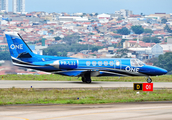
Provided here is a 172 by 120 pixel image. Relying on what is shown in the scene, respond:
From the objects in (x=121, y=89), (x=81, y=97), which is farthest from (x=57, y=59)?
(x=81, y=97)

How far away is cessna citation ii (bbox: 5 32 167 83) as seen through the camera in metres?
41.3

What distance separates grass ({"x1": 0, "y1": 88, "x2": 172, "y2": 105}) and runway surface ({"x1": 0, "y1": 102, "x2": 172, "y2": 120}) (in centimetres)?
190

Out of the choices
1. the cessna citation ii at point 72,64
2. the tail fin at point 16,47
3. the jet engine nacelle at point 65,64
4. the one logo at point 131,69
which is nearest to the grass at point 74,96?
the cessna citation ii at point 72,64

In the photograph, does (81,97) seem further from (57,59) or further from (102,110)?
(57,59)

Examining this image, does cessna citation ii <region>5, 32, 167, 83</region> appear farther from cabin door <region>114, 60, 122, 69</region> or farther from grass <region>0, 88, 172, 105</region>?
grass <region>0, 88, 172, 105</region>

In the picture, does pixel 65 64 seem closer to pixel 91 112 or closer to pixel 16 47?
pixel 16 47

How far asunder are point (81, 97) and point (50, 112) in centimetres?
673

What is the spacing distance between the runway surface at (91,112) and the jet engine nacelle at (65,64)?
53.8ft

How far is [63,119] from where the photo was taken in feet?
66.7

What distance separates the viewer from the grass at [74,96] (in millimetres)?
26922

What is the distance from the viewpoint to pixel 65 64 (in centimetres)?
4128

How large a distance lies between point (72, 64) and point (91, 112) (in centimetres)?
1927

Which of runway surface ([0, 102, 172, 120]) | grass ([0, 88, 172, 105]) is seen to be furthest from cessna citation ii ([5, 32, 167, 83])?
runway surface ([0, 102, 172, 120])

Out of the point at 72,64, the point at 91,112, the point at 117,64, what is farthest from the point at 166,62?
the point at 91,112
